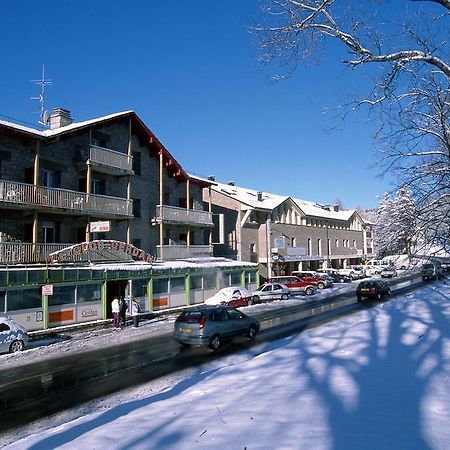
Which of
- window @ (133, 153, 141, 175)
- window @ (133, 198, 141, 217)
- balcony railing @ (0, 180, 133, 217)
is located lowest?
balcony railing @ (0, 180, 133, 217)

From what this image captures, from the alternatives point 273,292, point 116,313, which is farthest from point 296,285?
point 116,313

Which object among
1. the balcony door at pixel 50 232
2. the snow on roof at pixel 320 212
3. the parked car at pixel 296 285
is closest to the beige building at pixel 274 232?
the snow on roof at pixel 320 212

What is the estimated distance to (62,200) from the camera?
958 inches

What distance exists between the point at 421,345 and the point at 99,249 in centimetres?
1792

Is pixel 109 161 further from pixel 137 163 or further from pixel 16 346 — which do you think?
pixel 16 346

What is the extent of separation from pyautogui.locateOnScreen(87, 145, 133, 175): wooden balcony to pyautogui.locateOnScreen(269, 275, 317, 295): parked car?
54.8ft

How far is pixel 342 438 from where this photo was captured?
6211mm

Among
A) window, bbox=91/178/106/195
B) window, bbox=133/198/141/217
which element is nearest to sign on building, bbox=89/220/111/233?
window, bbox=91/178/106/195

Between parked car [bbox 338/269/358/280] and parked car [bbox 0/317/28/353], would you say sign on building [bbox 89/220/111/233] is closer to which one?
parked car [bbox 0/317/28/353]

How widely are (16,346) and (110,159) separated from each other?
13948mm

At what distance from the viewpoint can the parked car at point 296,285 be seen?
38969 mm

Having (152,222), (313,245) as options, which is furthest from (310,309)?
(313,245)

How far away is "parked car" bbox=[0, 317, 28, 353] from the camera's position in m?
17.0

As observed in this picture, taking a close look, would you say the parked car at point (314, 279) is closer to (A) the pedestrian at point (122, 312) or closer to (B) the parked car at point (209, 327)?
(A) the pedestrian at point (122, 312)
